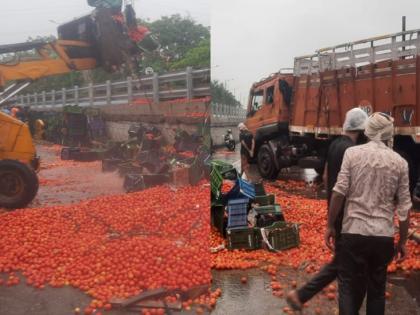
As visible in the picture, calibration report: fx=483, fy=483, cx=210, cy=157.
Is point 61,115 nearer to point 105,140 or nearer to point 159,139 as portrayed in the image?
point 105,140

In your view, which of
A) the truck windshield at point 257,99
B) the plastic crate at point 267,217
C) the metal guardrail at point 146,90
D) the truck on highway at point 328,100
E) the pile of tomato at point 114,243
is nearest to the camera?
the pile of tomato at point 114,243

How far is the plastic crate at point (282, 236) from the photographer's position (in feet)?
17.9

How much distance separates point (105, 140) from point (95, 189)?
0.98 feet

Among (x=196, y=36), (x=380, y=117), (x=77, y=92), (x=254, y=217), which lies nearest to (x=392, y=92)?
(x=254, y=217)

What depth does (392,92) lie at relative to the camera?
8539mm

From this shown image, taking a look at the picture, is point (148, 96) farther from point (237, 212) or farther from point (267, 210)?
point (267, 210)

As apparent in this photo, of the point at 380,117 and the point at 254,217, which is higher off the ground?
the point at 380,117

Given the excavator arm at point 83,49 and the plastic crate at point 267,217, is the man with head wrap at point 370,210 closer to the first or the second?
the excavator arm at point 83,49

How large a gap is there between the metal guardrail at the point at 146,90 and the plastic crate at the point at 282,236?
2989 millimetres

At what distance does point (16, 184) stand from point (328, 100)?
28.2 ft

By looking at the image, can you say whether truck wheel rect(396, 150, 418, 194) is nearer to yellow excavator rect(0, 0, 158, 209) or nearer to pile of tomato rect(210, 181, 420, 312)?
pile of tomato rect(210, 181, 420, 312)

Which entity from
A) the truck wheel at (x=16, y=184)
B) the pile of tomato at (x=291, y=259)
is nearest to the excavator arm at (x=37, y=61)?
the truck wheel at (x=16, y=184)

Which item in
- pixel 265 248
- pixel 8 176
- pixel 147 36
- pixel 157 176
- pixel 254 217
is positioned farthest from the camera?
pixel 254 217

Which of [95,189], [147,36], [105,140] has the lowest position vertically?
[95,189]
